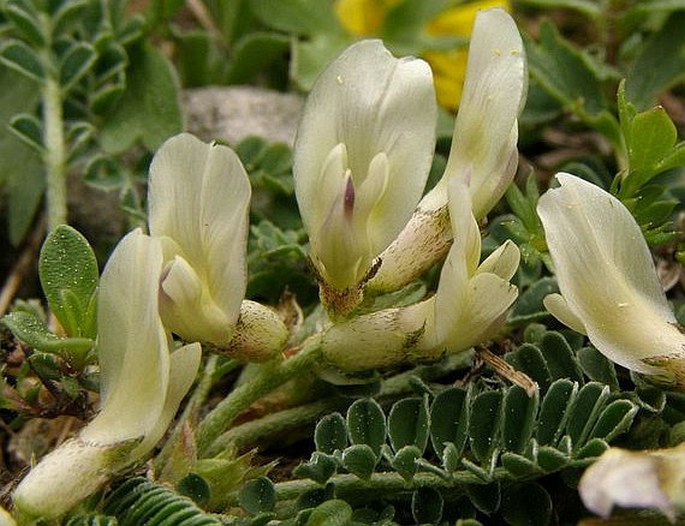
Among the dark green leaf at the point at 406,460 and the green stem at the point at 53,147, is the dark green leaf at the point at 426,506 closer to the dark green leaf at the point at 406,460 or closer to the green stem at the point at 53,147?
the dark green leaf at the point at 406,460


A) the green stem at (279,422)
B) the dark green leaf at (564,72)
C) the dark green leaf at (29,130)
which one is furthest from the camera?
the dark green leaf at (564,72)

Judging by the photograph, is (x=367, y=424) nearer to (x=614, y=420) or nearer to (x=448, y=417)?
(x=448, y=417)

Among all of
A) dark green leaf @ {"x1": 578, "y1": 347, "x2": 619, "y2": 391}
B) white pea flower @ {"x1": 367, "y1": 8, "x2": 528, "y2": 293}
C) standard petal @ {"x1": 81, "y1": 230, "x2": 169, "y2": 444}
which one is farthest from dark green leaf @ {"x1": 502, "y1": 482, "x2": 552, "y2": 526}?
standard petal @ {"x1": 81, "y1": 230, "x2": 169, "y2": 444}

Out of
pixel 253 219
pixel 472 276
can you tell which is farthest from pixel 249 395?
pixel 253 219

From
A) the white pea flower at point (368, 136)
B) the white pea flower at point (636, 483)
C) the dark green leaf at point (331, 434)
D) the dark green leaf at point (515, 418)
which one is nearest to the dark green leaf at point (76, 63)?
the white pea flower at point (368, 136)

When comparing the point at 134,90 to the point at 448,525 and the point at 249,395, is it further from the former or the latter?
the point at 448,525

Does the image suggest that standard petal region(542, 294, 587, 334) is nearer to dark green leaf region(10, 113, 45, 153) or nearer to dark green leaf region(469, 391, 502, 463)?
dark green leaf region(469, 391, 502, 463)

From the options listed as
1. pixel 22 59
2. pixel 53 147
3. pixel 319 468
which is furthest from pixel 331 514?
pixel 22 59
